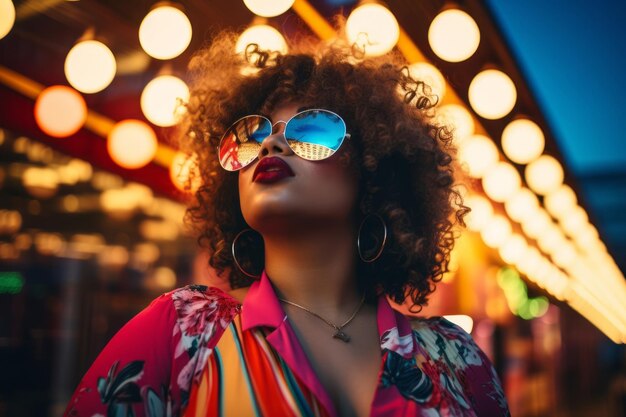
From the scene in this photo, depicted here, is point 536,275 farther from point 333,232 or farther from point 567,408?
point 333,232

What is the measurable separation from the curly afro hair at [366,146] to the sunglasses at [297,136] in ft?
0.21

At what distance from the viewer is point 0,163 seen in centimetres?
399

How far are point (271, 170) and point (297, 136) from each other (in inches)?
4.5

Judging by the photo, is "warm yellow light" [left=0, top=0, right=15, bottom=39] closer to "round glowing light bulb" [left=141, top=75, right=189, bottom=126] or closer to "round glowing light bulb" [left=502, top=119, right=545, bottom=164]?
"round glowing light bulb" [left=141, top=75, right=189, bottom=126]

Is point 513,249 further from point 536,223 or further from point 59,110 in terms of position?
point 59,110

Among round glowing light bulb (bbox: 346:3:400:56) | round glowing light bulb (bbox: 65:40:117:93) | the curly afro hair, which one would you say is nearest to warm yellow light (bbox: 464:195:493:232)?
round glowing light bulb (bbox: 346:3:400:56)

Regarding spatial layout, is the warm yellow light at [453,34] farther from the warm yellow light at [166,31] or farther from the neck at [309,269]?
the neck at [309,269]

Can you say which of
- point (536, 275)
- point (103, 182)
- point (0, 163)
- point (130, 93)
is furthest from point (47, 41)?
point (536, 275)

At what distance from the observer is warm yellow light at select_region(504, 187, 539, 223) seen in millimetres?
6613

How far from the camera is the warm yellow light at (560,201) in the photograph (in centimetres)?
686

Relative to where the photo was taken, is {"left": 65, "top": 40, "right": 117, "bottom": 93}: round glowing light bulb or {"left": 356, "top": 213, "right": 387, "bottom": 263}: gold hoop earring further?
{"left": 65, "top": 40, "right": 117, "bottom": 93}: round glowing light bulb

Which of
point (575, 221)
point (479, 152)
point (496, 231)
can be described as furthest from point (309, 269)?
point (575, 221)

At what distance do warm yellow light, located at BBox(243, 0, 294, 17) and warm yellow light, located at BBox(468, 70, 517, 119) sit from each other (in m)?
1.62

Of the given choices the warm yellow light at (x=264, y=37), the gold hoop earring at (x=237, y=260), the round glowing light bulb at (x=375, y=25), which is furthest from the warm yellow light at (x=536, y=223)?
the gold hoop earring at (x=237, y=260)
